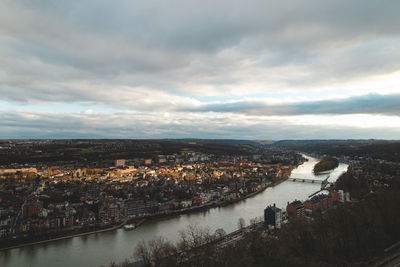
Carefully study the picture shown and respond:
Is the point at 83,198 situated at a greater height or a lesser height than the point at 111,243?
greater

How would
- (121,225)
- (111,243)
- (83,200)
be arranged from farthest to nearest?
(83,200) < (121,225) < (111,243)

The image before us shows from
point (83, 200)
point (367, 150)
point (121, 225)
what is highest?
point (367, 150)

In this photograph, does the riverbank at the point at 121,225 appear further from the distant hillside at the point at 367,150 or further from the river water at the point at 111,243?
the distant hillside at the point at 367,150

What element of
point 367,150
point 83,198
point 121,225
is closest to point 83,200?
point 83,198

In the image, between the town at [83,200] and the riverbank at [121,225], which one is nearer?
the riverbank at [121,225]

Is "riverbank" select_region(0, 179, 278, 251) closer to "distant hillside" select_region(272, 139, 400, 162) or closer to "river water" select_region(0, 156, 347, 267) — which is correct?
"river water" select_region(0, 156, 347, 267)

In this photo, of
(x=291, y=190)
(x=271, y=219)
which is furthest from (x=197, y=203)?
(x=291, y=190)

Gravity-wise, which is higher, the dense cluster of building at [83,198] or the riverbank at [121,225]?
the dense cluster of building at [83,198]

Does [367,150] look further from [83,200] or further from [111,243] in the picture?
[111,243]

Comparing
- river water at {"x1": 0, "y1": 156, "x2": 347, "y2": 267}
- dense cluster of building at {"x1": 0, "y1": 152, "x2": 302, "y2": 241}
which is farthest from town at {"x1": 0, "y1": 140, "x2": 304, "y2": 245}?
river water at {"x1": 0, "y1": 156, "x2": 347, "y2": 267}

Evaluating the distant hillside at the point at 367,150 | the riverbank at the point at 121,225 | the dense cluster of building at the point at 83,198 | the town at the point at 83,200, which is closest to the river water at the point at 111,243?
the riverbank at the point at 121,225

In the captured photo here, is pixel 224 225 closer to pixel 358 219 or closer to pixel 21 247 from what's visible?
pixel 358 219
